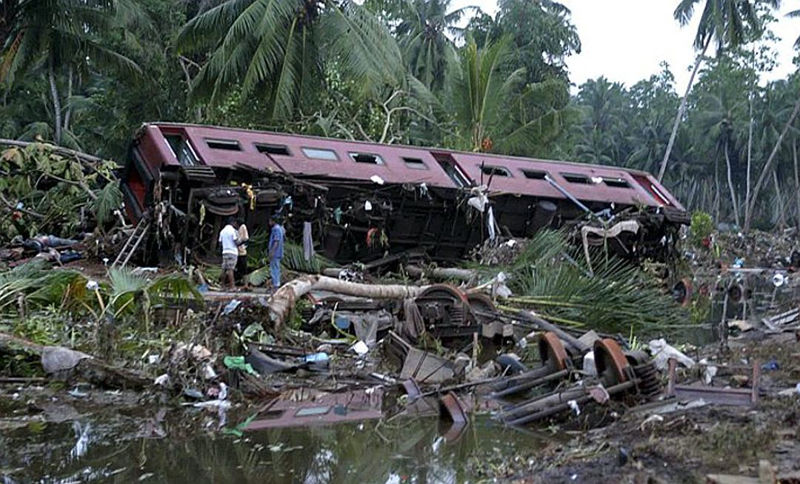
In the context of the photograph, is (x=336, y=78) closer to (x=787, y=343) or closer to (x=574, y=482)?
(x=787, y=343)

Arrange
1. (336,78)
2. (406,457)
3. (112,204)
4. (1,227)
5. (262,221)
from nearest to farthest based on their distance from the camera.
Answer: (406,457)
(262,221)
(112,204)
(1,227)
(336,78)

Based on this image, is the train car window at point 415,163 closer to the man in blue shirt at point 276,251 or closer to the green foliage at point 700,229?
the man in blue shirt at point 276,251

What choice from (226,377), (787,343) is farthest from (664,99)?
(226,377)

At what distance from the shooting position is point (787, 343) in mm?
9633

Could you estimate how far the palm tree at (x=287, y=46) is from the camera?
17.9 meters

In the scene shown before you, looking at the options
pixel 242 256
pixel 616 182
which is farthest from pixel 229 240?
pixel 616 182

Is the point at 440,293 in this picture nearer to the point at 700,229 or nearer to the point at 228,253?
the point at 228,253

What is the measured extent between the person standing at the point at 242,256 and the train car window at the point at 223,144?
2005 millimetres

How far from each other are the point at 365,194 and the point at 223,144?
2.51 meters

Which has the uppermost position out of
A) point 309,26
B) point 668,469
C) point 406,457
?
point 309,26

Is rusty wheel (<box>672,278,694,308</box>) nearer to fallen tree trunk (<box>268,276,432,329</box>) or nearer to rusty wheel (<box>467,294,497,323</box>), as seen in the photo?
rusty wheel (<box>467,294,497,323</box>)

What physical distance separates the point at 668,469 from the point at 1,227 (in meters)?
15.5

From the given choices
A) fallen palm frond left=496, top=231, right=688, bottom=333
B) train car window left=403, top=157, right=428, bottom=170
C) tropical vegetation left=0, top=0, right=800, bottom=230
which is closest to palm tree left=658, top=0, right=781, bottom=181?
tropical vegetation left=0, top=0, right=800, bottom=230

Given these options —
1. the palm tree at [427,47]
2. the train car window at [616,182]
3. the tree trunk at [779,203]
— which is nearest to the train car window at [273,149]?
the train car window at [616,182]
